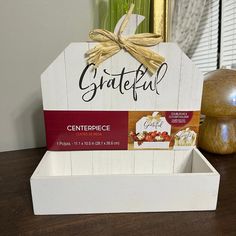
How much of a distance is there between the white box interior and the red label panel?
0.9 inches

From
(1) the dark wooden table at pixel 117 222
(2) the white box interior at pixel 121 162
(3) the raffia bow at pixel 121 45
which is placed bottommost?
(1) the dark wooden table at pixel 117 222

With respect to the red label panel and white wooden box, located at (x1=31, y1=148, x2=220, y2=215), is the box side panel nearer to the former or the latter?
white wooden box, located at (x1=31, y1=148, x2=220, y2=215)

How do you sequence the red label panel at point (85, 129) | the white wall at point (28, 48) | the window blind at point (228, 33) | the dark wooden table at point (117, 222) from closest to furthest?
1. the dark wooden table at point (117, 222)
2. the red label panel at point (85, 129)
3. the white wall at point (28, 48)
4. the window blind at point (228, 33)

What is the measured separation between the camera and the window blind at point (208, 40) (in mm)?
1327

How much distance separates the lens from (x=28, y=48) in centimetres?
Result: 68

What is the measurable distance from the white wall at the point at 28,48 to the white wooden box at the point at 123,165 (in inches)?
10.5

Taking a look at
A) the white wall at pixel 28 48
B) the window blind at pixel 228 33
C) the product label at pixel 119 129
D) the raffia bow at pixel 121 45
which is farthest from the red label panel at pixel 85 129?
the window blind at pixel 228 33

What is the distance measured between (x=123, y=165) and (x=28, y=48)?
0.47m

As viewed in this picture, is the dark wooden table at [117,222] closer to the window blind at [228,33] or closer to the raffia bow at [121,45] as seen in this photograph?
the raffia bow at [121,45]

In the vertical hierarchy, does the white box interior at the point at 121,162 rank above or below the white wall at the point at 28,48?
below

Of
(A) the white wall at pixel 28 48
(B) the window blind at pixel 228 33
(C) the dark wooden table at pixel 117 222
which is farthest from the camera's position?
(B) the window blind at pixel 228 33

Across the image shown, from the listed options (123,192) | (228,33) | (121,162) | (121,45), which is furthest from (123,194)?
(228,33)

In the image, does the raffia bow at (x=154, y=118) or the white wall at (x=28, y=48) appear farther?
the white wall at (x=28, y=48)

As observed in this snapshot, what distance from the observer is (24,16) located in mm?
Result: 655
